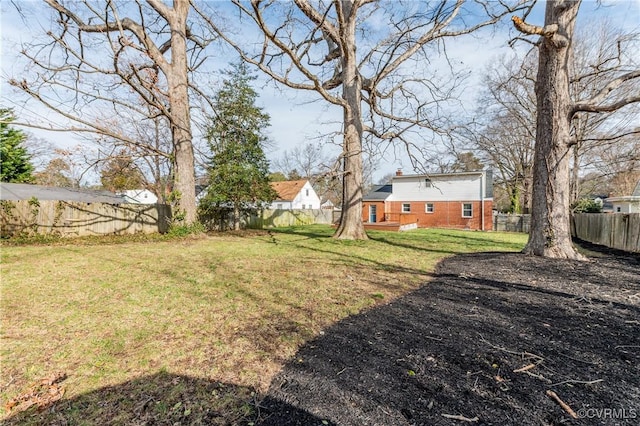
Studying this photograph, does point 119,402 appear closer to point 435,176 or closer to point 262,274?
point 262,274

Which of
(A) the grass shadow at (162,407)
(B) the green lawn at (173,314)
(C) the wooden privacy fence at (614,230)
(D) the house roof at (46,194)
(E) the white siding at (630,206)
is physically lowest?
(A) the grass shadow at (162,407)

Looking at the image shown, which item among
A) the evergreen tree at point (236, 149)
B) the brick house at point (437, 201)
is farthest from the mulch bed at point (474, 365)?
the brick house at point (437, 201)

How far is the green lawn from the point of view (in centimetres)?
210

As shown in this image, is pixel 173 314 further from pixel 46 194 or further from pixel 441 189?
pixel 441 189

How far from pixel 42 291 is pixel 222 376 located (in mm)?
3632

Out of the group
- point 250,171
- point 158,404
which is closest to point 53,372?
point 158,404

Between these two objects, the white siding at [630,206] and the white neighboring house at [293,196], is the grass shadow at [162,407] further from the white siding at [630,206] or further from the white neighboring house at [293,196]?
the white neighboring house at [293,196]

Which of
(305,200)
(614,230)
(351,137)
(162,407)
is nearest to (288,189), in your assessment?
(305,200)

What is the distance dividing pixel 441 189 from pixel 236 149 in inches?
647

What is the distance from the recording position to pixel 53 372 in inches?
83.1

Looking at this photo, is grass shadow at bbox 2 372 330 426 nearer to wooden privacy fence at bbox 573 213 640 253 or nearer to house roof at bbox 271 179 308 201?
wooden privacy fence at bbox 573 213 640 253

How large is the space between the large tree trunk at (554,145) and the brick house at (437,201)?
43.6ft

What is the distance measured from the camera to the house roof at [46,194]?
13.4 metres

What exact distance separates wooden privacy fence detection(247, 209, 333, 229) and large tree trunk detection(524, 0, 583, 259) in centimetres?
1637
